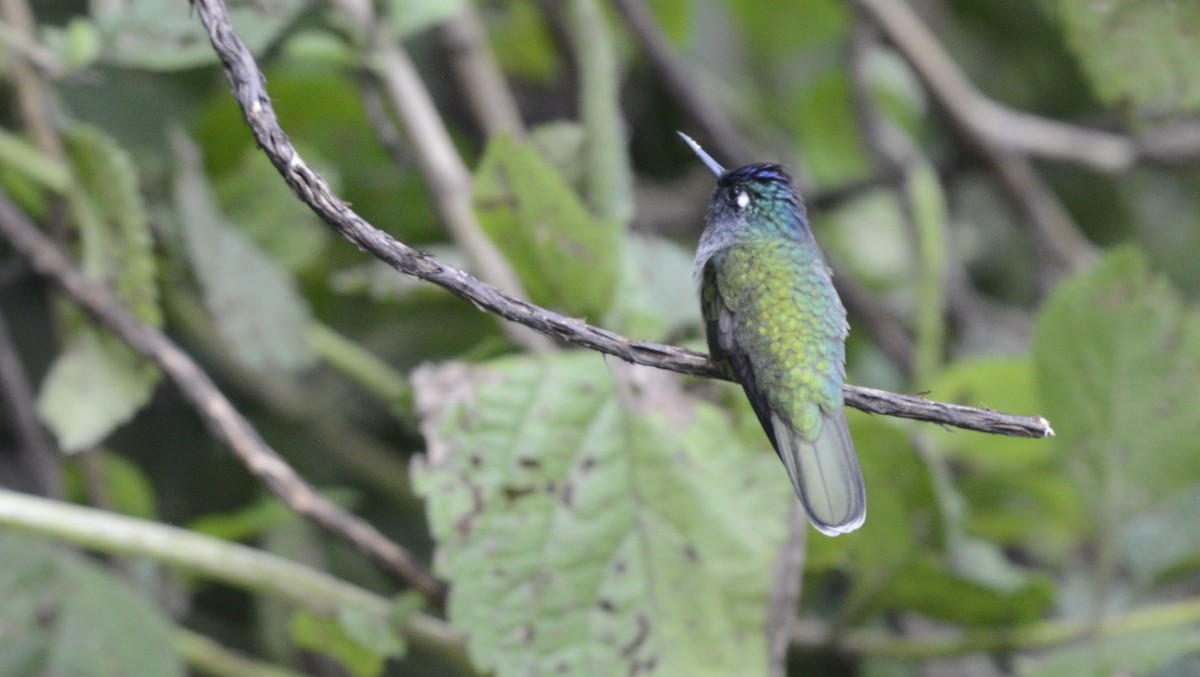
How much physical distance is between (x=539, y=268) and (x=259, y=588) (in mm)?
561

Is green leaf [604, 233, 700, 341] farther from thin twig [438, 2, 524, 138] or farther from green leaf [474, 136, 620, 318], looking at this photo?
thin twig [438, 2, 524, 138]

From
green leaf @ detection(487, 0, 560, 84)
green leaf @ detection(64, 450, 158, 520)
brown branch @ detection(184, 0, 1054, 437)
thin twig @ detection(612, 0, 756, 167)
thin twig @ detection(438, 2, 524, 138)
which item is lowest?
brown branch @ detection(184, 0, 1054, 437)

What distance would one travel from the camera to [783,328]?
138 cm

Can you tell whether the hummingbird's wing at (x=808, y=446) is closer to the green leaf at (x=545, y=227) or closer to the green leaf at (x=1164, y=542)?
the green leaf at (x=545, y=227)

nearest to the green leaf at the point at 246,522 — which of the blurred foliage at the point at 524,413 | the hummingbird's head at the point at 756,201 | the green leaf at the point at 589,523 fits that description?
the blurred foliage at the point at 524,413

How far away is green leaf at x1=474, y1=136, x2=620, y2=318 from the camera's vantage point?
1.56m

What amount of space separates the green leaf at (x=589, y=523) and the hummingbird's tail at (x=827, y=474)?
9.7 inches

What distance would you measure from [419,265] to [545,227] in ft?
2.19

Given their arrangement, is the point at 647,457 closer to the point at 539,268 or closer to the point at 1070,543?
the point at 539,268

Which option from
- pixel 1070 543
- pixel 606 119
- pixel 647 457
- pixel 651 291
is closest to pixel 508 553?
pixel 647 457

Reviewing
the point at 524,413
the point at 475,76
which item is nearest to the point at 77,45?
the point at 524,413

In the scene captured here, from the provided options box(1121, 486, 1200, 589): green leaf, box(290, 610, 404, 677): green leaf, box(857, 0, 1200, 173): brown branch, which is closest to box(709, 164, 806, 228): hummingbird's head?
box(290, 610, 404, 677): green leaf

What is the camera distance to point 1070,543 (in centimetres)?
243

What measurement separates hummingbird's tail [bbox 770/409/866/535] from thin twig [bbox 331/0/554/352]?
2.33 feet
